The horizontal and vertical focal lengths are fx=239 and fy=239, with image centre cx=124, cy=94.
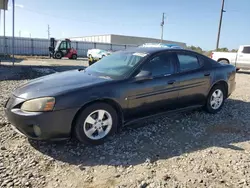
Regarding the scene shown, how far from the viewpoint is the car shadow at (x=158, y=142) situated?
10.9 feet

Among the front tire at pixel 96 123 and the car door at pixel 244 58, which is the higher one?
the car door at pixel 244 58

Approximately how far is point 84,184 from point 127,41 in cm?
5417

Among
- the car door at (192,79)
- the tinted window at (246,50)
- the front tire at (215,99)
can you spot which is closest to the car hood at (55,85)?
the car door at (192,79)

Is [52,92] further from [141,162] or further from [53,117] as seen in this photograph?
[141,162]

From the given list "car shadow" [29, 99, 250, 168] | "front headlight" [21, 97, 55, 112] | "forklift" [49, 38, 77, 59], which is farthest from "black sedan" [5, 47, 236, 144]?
"forklift" [49, 38, 77, 59]

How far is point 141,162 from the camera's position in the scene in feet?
10.6

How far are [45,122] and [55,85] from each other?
25.6 inches

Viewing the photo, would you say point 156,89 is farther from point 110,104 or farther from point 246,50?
point 246,50

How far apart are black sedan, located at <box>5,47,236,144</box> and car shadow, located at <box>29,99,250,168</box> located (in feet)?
0.72

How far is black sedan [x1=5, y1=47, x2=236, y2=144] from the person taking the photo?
325 cm

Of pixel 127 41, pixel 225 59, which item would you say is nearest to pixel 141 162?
pixel 225 59

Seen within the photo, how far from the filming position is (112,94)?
11.9 ft

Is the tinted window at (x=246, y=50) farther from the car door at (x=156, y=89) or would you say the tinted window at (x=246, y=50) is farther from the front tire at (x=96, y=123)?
the front tire at (x=96, y=123)

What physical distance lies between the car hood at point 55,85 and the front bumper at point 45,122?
0.74ft
